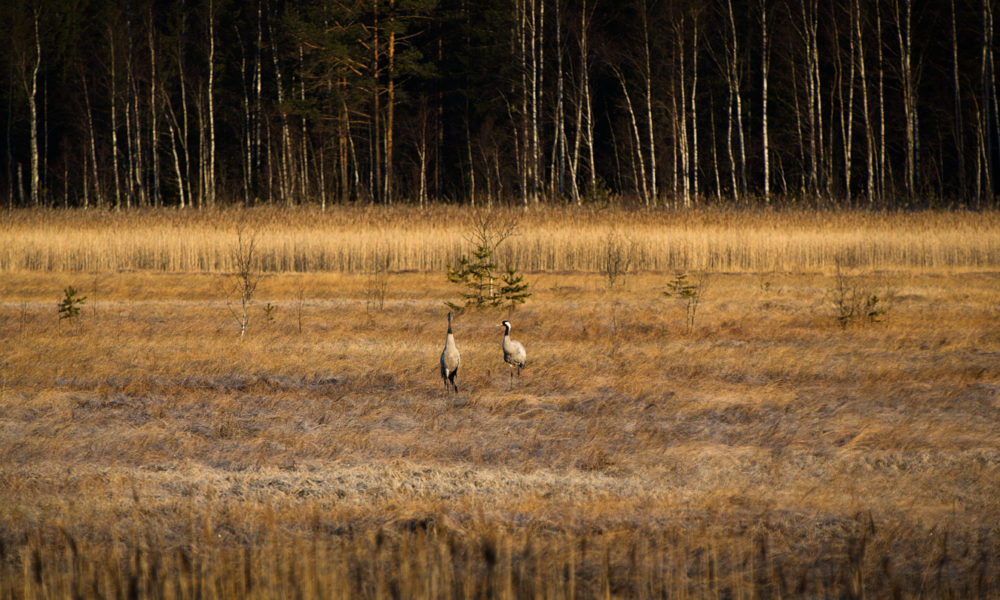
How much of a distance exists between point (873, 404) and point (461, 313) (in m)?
7.59

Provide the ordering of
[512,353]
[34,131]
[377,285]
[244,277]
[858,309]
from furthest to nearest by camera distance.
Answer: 1. [34,131]
2. [377,285]
3. [244,277]
4. [858,309]
5. [512,353]

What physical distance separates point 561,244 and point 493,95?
2071 cm

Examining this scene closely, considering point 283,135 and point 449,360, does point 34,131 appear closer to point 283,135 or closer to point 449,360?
point 283,135

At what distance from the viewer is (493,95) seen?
40281 mm

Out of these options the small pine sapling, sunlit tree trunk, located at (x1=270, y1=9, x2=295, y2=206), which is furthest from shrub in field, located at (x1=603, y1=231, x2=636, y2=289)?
sunlit tree trunk, located at (x1=270, y1=9, x2=295, y2=206)

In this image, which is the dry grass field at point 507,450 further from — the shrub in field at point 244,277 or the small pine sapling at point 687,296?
the shrub in field at point 244,277

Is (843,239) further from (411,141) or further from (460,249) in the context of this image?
(411,141)

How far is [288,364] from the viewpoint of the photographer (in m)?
10.5

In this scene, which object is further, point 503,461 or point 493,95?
point 493,95

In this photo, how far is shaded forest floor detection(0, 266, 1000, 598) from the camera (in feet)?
15.3

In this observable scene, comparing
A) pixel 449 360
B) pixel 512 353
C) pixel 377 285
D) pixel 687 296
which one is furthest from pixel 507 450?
pixel 377 285

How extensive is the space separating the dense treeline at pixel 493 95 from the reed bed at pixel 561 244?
7903mm

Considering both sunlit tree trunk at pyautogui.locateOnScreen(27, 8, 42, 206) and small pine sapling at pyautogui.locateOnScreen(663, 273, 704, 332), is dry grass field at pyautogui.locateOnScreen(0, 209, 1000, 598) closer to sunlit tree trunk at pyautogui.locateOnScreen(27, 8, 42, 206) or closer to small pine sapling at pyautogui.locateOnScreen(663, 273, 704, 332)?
small pine sapling at pyautogui.locateOnScreen(663, 273, 704, 332)

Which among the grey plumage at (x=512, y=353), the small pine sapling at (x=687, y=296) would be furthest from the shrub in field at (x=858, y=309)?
the grey plumage at (x=512, y=353)
